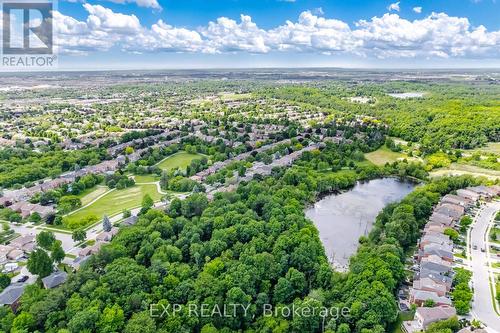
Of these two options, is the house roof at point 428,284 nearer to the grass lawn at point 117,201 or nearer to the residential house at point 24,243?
the grass lawn at point 117,201

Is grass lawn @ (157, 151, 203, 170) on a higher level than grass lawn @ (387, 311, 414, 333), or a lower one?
higher

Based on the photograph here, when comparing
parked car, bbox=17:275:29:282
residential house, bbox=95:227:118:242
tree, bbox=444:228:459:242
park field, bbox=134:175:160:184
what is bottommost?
parked car, bbox=17:275:29:282

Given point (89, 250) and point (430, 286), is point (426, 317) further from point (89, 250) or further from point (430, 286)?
point (89, 250)

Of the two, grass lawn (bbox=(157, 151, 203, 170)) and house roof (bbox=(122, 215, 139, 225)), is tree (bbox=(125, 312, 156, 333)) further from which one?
grass lawn (bbox=(157, 151, 203, 170))

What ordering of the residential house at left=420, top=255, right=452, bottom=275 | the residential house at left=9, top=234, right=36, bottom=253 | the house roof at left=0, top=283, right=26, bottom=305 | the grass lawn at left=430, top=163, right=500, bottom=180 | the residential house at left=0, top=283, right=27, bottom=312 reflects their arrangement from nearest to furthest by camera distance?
1. the residential house at left=0, top=283, right=27, bottom=312
2. the house roof at left=0, top=283, right=26, bottom=305
3. the residential house at left=420, top=255, right=452, bottom=275
4. the residential house at left=9, top=234, right=36, bottom=253
5. the grass lawn at left=430, top=163, right=500, bottom=180

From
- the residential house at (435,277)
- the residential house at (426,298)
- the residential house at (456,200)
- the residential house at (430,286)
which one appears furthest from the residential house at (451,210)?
the residential house at (426,298)

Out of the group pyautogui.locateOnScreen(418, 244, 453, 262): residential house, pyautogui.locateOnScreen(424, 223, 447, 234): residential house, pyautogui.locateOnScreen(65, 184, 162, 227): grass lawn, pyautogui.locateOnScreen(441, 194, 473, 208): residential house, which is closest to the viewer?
pyautogui.locateOnScreen(418, 244, 453, 262): residential house

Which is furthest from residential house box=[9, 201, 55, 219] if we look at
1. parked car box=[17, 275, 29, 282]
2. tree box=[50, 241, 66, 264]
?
parked car box=[17, 275, 29, 282]

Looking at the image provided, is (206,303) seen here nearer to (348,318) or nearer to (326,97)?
(348,318)

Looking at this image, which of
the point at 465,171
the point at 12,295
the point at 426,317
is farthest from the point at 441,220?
the point at 12,295
